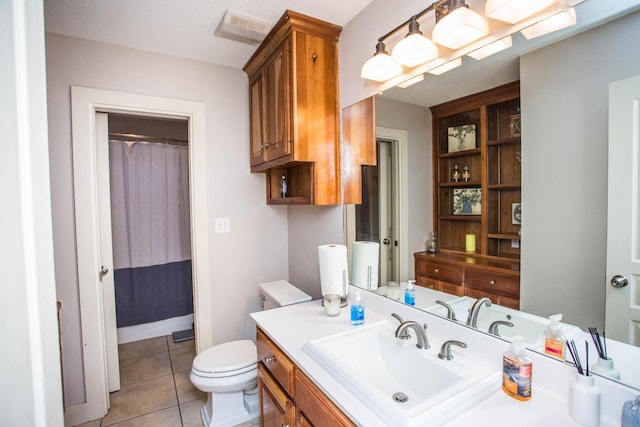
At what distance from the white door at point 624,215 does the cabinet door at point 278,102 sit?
132 centimetres

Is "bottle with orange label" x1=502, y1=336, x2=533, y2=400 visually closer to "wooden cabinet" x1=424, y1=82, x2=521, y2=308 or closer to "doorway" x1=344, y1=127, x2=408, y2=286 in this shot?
"wooden cabinet" x1=424, y1=82, x2=521, y2=308

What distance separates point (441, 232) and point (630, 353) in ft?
2.14

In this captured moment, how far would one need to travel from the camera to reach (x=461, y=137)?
122cm

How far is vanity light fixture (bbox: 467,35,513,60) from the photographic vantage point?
104 centimetres

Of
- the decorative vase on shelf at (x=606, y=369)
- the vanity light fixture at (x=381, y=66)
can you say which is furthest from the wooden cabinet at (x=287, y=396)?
the vanity light fixture at (x=381, y=66)

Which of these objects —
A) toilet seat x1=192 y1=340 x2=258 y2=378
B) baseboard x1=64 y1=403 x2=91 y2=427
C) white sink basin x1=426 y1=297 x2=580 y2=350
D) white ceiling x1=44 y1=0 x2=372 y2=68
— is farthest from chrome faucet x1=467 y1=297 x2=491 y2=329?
baseboard x1=64 y1=403 x2=91 y2=427

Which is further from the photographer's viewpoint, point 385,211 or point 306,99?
point 306,99

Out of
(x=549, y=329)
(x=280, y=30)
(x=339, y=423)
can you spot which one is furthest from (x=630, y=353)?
(x=280, y=30)

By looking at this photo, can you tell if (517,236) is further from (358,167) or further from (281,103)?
(281,103)

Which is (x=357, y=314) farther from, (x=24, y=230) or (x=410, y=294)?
(x=24, y=230)

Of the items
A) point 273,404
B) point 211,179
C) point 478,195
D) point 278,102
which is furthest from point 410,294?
point 211,179

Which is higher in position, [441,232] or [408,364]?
[441,232]

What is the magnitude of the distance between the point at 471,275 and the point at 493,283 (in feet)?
0.29

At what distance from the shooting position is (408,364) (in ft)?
3.79
